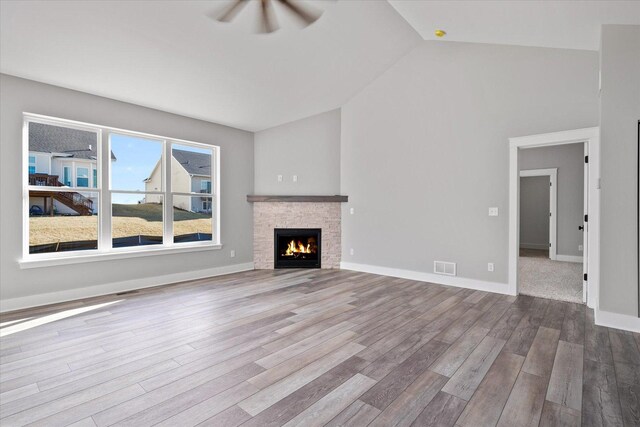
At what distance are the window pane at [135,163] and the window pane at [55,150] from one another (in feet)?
0.94

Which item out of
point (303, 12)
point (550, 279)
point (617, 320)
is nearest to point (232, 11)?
point (303, 12)

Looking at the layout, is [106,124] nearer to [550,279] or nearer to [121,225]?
[121,225]

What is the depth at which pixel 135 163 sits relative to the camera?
4.95m

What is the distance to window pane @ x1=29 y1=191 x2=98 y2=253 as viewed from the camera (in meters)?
4.00

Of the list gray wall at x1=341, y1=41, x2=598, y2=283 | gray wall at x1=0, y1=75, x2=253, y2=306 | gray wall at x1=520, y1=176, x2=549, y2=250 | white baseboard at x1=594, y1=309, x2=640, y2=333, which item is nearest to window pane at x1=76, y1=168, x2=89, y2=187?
gray wall at x1=0, y1=75, x2=253, y2=306

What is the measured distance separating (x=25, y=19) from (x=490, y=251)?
5.97 meters

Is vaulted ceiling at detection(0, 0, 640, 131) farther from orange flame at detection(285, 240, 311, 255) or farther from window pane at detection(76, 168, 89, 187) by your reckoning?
orange flame at detection(285, 240, 311, 255)

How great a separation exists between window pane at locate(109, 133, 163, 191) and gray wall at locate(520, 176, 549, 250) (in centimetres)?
933

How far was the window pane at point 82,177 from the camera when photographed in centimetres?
433

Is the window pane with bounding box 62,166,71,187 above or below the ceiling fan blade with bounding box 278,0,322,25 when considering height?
below

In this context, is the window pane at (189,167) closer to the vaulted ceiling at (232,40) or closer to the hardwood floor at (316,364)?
the vaulted ceiling at (232,40)

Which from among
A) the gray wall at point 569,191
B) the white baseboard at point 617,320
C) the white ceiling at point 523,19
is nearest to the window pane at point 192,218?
the white ceiling at point 523,19

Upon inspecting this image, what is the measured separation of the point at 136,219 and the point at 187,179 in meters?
1.09

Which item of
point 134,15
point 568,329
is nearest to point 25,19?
point 134,15
